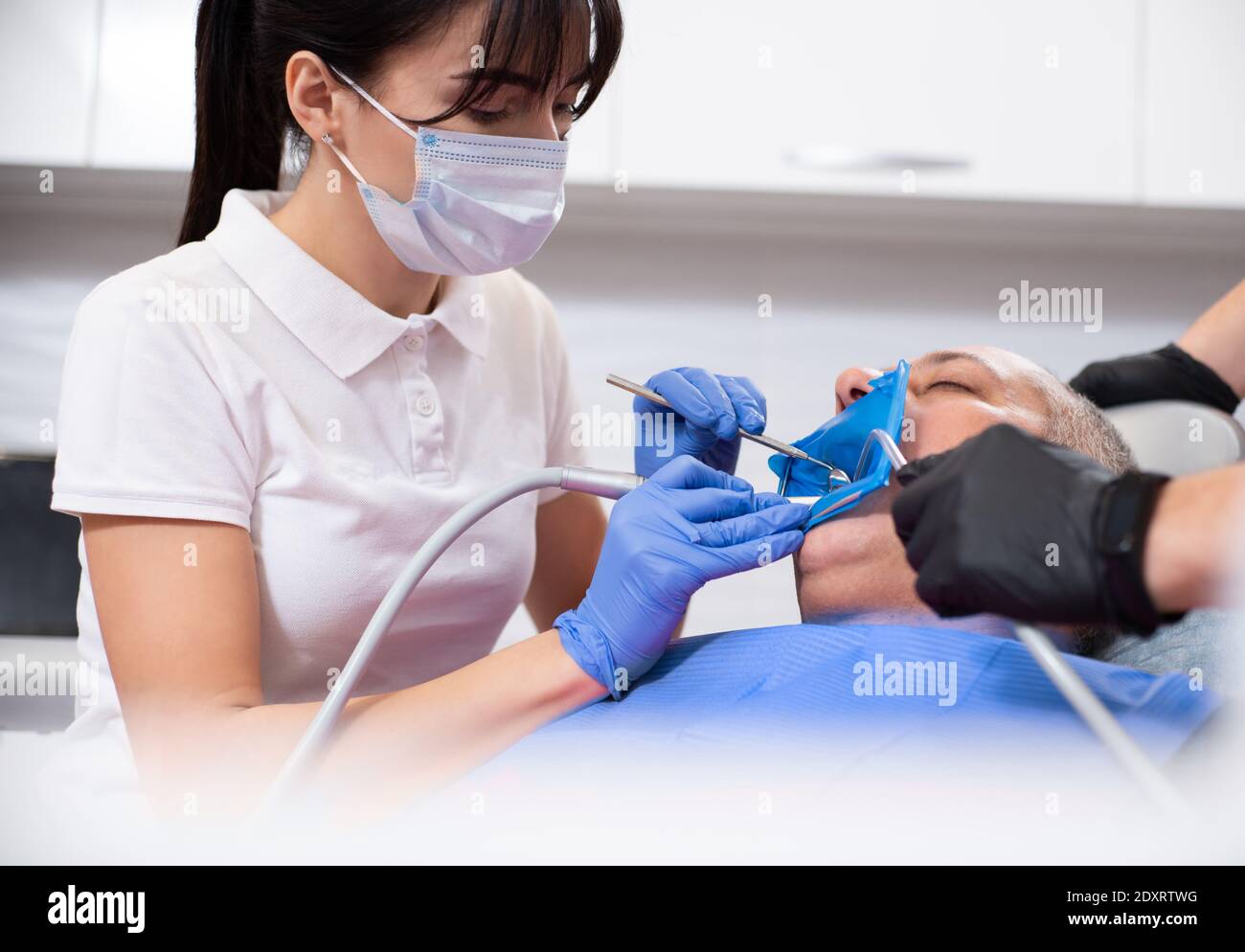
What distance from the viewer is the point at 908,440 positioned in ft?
3.80

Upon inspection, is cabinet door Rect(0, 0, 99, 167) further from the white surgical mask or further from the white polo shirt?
the white surgical mask

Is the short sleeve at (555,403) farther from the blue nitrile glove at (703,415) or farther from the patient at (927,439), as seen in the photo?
the patient at (927,439)

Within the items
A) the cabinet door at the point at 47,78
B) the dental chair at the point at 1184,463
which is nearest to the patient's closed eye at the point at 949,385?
the dental chair at the point at 1184,463

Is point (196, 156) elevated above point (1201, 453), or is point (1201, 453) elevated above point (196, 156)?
point (196, 156)

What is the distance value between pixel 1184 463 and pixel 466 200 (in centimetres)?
104

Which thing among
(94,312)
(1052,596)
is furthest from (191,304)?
(1052,596)

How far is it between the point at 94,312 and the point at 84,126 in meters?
1.14

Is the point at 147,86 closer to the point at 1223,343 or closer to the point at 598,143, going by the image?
the point at 598,143

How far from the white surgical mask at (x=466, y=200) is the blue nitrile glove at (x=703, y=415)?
0.79 feet

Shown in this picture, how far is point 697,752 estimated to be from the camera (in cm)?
97

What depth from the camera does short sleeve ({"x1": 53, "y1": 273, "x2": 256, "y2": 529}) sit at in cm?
97

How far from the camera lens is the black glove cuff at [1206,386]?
5.17 ft

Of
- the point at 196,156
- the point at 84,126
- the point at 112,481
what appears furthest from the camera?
the point at 84,126
